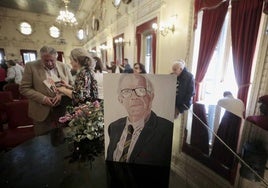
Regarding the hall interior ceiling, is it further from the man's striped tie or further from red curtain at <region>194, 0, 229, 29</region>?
the man's striped tie

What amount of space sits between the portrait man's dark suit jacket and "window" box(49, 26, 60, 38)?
15661mm

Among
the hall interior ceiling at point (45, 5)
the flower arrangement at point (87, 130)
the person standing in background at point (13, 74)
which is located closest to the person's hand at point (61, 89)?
the flower arrangement at point (87, 130)

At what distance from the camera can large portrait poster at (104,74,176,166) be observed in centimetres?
71

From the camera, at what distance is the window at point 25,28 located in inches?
486

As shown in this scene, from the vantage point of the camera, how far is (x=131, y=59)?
6.43 m

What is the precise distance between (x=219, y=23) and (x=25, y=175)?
3.57 metres

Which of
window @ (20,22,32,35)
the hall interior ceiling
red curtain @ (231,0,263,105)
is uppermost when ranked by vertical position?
the hall interior ceiling

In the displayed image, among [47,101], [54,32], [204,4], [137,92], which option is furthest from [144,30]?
[54,32]

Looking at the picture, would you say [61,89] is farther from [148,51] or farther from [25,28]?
[25,28]

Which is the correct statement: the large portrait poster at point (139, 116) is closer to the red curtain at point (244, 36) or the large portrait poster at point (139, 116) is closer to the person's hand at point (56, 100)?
the person's hand at point (56, 100)

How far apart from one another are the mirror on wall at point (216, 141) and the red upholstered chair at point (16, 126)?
2053mm

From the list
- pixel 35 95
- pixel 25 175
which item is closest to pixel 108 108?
pixel 25 175

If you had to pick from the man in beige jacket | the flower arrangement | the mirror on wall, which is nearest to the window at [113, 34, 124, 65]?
the man in beige jacket

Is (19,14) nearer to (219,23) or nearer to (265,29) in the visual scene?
(219,23)
